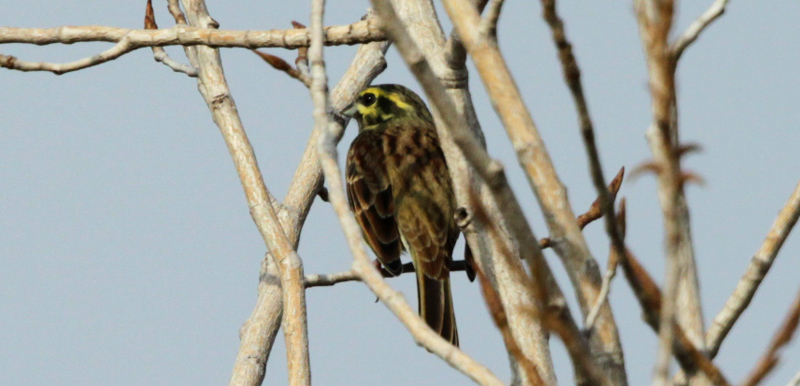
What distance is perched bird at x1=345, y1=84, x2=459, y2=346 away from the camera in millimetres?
7051

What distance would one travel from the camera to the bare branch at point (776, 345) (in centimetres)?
219

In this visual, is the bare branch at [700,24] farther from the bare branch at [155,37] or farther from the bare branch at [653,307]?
the bare branch at [155,37]

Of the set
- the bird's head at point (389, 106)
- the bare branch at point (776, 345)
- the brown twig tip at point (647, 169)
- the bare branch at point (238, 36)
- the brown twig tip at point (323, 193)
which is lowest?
the bare branch at point (776, 345)

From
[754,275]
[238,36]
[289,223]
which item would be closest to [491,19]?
[754,275]

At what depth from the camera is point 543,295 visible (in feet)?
7.09

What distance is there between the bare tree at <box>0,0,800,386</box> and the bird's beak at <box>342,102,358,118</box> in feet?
5.55

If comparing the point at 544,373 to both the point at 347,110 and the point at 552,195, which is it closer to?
the point at 552,195

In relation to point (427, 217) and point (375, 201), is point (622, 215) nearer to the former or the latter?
point (427, 217)

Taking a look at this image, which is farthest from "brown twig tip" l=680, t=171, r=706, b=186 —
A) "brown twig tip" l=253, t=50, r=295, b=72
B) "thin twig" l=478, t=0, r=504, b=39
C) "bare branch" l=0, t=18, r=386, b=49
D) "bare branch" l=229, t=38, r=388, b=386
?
"bare branch" l=229, t=38, r=388, b=386

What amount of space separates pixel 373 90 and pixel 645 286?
6.11 meters

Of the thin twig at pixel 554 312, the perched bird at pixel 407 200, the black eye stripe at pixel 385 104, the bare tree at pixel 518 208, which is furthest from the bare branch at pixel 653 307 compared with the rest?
the black eye stripe at pixel 385 104

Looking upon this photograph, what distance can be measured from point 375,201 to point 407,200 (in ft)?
0.91

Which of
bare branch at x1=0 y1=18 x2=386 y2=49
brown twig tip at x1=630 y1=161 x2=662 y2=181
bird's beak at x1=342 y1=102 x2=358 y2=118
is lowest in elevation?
brown twig tip at x1=630 y1=161 x2=662 y2=181

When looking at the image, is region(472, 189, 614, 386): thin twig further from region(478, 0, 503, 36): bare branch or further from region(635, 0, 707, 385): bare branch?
region(478, 0, 503, 36): bare branch
